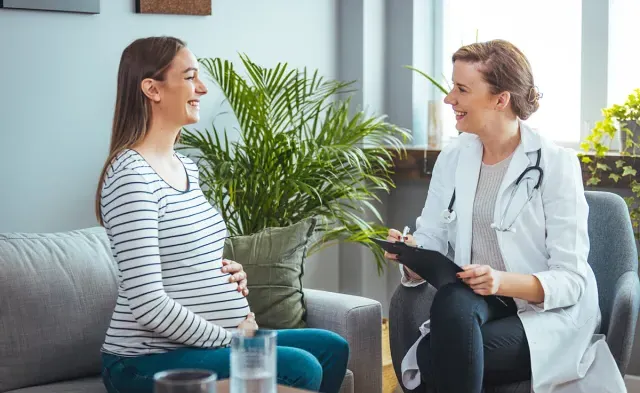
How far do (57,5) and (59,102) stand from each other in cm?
31

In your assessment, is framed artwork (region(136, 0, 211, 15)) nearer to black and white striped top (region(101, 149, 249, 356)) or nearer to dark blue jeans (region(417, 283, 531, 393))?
black and white striped top (region(101, 149, 249, 356))

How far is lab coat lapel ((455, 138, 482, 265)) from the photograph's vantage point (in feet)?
8.37

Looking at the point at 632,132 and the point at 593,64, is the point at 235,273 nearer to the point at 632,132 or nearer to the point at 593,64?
the point at 632,132

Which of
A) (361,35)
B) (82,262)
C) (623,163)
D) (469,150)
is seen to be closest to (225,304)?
(82,262)

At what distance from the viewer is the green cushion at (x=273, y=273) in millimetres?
2676

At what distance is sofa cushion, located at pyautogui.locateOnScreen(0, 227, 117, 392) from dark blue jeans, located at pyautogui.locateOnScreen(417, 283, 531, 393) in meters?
0.88

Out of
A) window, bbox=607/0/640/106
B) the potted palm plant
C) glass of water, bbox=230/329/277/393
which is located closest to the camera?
glass of water, bbox=230/329/277/393

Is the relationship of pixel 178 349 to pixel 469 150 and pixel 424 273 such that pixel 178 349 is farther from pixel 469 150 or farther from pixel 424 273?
pixel 469 150

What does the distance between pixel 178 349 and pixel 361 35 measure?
2169mm

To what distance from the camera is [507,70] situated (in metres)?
2.52

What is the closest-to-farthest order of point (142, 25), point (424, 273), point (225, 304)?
point (225, 304) < point (424, 273) < point (142, 25)

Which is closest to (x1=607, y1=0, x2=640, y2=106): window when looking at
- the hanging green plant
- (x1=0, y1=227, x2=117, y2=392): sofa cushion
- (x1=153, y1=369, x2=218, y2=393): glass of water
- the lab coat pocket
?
the hanging green plant

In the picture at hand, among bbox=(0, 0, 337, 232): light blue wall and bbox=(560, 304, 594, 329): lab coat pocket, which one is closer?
bbox=(560, 304, 594, 329): lab coat pocket

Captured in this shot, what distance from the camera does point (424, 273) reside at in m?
2.46
